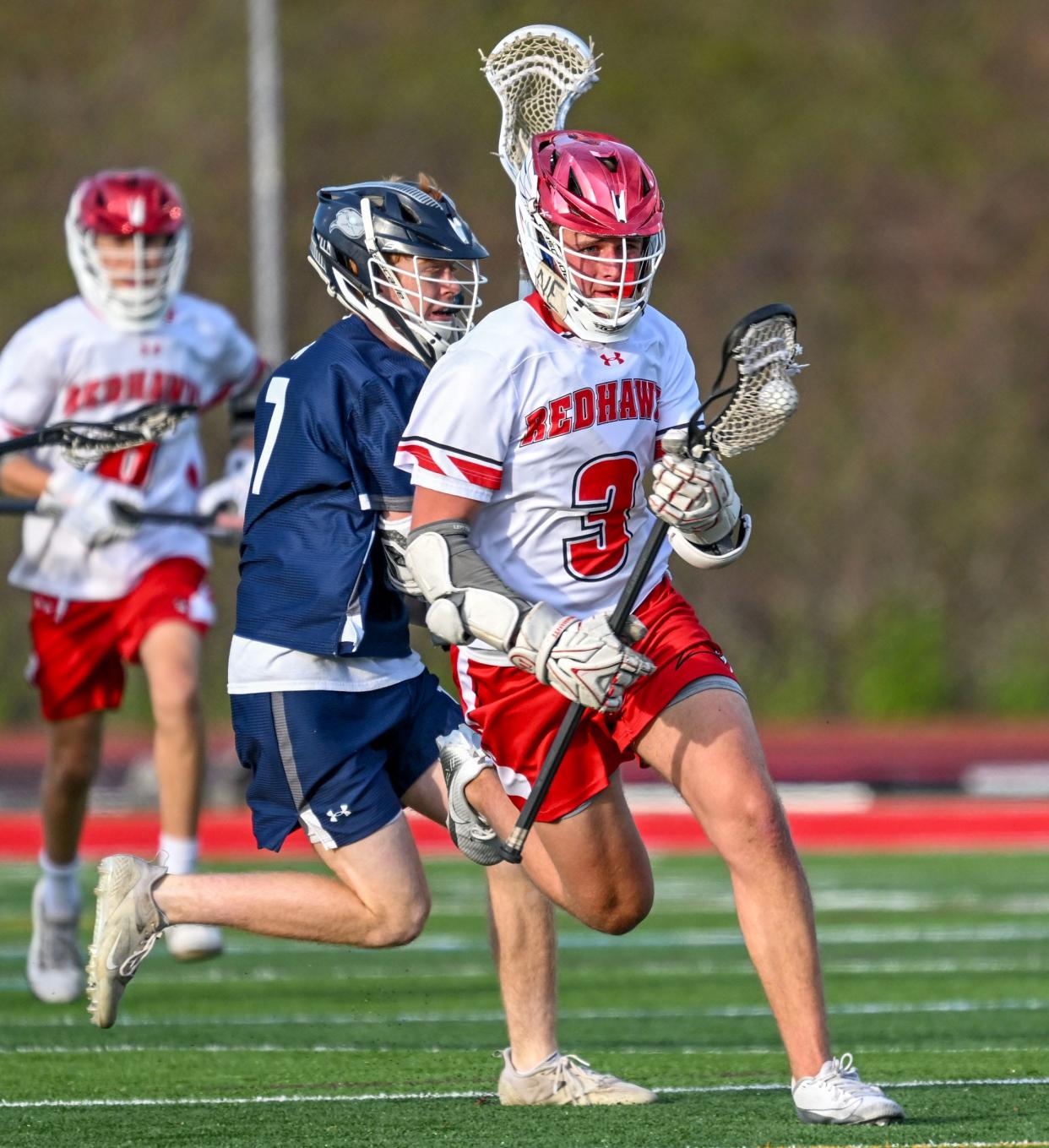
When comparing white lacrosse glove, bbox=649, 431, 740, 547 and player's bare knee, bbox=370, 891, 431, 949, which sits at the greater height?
white lacrosse glove, bbox=649, 431, 740, 547

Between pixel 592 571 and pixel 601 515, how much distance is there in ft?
0.39

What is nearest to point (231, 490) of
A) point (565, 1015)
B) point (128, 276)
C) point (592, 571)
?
point (128, 276)

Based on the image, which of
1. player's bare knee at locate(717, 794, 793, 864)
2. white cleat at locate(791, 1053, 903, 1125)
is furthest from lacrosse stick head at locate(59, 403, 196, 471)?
white cleat at locate(791, 1053, 903, 1125)

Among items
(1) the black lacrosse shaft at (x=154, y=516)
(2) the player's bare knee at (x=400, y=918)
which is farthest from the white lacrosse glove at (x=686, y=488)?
(1) the black lacrosse shaft at (x=154, y=516)

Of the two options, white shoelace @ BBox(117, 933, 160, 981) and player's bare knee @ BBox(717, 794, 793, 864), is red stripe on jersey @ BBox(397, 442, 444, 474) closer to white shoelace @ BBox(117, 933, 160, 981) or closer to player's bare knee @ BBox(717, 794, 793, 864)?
player's bare knee @ BBox(717, 794, 793, 864)

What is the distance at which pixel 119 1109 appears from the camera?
4.93m

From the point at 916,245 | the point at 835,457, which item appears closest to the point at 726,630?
the point at 835,457

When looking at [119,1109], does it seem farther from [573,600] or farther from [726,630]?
[726,630]

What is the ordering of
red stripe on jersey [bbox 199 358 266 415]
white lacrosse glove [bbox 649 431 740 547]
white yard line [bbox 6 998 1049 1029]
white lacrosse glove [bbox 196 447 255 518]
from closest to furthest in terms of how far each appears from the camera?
white lacrosse glove [bbox 649 431 740 547] < white yard line [bbox 6 998 1049 1029] < white lacrosse glove [bbox 196 447 255 518] < red stripe on jersey [bbox 199 358 266 415]

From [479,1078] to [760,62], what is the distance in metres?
31.2

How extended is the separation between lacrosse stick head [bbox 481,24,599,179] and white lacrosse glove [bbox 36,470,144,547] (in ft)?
7.16

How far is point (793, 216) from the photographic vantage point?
30031 millimetres

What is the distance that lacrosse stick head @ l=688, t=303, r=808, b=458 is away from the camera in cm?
457

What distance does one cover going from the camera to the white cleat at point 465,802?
4.89 m
